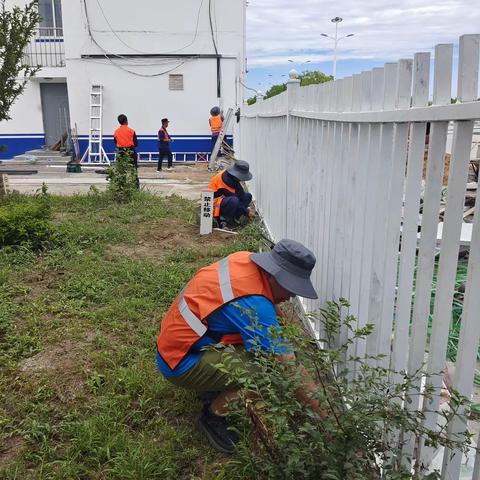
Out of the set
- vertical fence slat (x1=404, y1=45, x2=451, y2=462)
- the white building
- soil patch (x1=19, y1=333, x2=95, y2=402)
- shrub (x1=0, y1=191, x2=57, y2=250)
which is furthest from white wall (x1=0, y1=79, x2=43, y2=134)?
vertical fence slat (x1=404, y1=45, x2=451, y2=462)

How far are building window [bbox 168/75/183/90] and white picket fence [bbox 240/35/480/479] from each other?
14.7m

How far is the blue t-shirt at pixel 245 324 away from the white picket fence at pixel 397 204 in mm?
440

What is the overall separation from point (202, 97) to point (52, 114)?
241 inches

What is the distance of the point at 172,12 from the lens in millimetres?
17312

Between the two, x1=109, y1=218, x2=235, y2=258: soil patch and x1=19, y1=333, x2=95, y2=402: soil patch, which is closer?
x1=19, y1=333, x2=95, y2=402: soil patch

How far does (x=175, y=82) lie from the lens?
694 inches

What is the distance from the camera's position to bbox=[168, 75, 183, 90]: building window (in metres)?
17.6

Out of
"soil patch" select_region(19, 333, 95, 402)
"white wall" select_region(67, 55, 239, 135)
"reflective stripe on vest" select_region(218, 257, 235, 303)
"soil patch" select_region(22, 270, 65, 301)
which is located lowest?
"soil patch" select_region(19, 333, 95, 402)

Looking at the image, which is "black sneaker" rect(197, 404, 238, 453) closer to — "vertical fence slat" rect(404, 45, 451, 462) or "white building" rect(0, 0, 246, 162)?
"vertical fence slat" rect(404, 45, 451, 462)

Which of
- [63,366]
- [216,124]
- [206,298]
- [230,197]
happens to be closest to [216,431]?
[206,298]

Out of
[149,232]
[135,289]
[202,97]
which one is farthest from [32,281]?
[202,97]

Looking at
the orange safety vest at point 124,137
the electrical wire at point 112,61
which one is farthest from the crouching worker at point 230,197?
the electrical wire at point 112,61

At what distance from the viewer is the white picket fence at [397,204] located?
157 centimetres

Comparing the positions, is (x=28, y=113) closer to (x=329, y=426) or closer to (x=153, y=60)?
(x=153, y=60)
